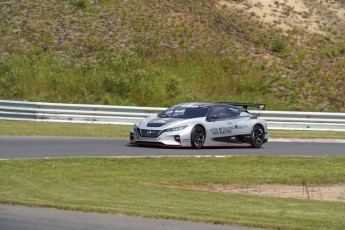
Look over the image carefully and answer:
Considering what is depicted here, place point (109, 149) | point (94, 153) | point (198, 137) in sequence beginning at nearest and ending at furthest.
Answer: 1. point (94, 153)
2. point (109, 149)
3. point (198, 137)

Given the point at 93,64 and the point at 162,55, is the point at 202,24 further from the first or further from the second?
the point at 93,64

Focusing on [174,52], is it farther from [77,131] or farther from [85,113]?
[77,131]

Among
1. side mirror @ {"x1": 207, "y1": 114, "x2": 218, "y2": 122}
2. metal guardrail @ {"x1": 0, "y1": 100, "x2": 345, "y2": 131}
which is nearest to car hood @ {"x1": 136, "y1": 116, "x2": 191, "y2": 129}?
side mirror @ {"x1": 207, "y1": 114, "x2": 218, "y2": 122}

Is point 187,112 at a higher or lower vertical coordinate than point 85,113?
lower

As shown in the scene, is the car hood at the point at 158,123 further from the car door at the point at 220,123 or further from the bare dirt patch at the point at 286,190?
the bare dirt patch at the point at 286,190

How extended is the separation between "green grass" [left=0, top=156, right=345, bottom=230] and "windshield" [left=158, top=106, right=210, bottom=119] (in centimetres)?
286

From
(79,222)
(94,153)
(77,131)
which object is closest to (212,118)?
(94,153)

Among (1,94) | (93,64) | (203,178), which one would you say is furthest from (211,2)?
(203,178)

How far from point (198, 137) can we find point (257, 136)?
2270mm

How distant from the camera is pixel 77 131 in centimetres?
2959

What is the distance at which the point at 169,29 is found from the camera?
4816 cm

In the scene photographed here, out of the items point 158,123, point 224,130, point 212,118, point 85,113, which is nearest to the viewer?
point 158,123

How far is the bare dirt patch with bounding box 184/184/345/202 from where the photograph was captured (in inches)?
678

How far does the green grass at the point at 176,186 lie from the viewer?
1274 centimetres
